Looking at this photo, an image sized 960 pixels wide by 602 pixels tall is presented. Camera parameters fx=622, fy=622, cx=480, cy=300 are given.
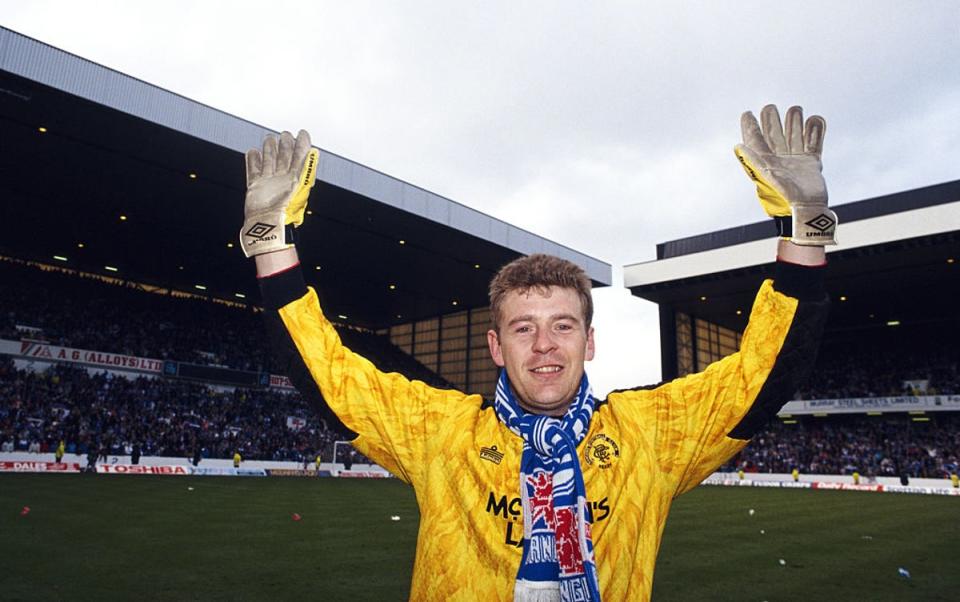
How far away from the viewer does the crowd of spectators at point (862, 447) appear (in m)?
37.0

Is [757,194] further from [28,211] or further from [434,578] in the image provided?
[28,211]

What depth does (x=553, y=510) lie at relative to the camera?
2.36 metres

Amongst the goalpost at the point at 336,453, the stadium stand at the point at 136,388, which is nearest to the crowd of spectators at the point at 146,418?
the stadium stand at the point at 136,388

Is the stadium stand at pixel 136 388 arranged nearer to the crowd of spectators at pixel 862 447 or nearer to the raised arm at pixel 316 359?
the crowd of spectators at pixel 862 447

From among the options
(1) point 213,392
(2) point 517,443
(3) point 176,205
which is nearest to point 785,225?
(2) point 517,443

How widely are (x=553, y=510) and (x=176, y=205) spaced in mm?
28885

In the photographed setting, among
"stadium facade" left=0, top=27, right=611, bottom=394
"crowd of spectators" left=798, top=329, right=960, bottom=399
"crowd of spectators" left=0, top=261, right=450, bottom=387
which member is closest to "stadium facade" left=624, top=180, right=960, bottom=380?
"crowd of spectators" left=798, top=329, right=960, bottom=399

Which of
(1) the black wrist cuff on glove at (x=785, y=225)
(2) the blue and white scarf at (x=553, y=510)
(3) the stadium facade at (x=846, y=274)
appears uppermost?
(3) the stadium facade at (x=846, y=274)

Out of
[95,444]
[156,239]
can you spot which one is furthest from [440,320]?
[95,444]

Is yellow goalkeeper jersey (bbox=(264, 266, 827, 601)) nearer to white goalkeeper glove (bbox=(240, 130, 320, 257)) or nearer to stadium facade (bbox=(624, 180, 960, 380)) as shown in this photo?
white goalkeeper glove (bbox=(240, 130, 320, 257))

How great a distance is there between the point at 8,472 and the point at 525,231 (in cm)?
2377

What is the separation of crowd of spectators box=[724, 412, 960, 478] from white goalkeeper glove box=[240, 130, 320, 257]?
42198mm

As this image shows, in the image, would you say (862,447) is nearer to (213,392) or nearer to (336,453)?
(336,453)

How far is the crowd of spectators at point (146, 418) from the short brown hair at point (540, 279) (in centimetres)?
2893
